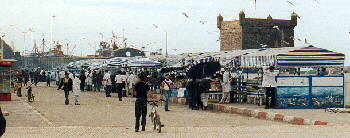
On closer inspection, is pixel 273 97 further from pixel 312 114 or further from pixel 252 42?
pixel 252 42

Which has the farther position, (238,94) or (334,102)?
(238,94)

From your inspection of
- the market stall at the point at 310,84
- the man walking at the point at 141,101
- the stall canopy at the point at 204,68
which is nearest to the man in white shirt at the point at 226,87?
the stall canopy at the point at 204,68

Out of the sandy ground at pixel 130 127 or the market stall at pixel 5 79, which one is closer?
the sandy ground at pixel 130 127

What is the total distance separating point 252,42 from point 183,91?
70083 mm

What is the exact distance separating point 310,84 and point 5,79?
1371 centimetres

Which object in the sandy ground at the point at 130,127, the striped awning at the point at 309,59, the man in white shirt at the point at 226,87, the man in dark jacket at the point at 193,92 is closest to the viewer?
the sandy ground at the point at 130,127

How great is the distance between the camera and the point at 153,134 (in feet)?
49.3

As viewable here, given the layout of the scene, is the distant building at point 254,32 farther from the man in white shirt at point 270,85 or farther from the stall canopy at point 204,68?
the man in white shirt at point 270,85

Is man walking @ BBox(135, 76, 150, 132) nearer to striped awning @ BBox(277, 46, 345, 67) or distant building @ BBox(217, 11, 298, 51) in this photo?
striped awning @ BBox(277, 46, 345, 67)

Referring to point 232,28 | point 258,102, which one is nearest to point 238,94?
point 258,102

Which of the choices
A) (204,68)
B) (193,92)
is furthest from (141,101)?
(204,68)

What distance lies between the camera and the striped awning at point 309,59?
23.7 meters

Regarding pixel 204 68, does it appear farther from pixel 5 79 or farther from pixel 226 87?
pixel 5 79

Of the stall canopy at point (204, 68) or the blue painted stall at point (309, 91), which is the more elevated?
the stall canopy at point (204, 68)
